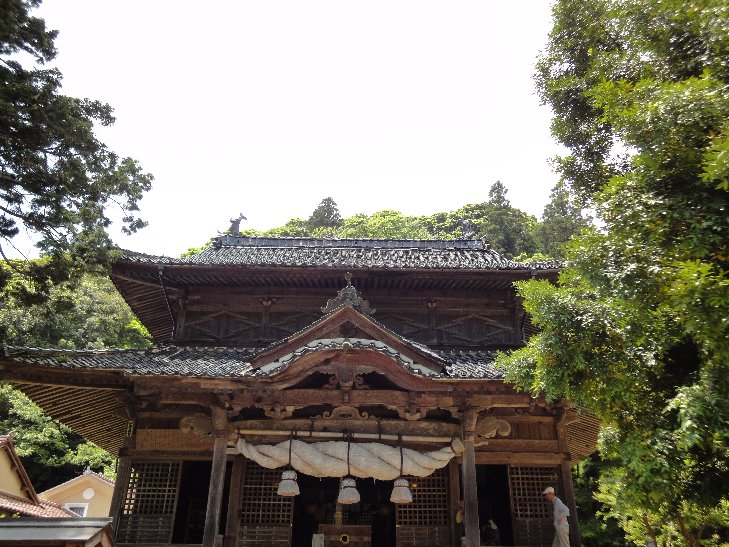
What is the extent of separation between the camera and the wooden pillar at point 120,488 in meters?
10.7

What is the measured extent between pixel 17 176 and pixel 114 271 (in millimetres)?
2992

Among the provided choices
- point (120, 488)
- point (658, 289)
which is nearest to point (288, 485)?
point (120, 488)

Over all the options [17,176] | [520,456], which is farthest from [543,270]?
[17,176]

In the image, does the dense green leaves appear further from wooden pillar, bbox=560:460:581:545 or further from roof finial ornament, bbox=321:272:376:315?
roof finial ornament, bbox=321:272:376:315

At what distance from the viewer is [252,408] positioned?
1130 centimetres

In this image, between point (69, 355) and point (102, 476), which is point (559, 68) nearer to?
point (69, 355)

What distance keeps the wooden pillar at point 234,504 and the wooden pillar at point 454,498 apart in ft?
15.1

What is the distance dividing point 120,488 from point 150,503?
71cm

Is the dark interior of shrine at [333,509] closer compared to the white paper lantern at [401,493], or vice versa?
→ the white paper lantern at [401,493]

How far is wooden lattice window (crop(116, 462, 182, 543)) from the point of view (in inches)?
420

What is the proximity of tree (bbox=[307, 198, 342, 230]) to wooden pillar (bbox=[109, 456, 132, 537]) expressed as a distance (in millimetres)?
42832

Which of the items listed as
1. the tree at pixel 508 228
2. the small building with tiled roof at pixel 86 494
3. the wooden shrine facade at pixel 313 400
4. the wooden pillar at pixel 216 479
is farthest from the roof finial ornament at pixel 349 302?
the tree at pixel 508 228

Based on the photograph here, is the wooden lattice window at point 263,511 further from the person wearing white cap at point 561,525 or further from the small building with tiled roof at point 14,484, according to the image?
the small building with tiled roof at point 14,484

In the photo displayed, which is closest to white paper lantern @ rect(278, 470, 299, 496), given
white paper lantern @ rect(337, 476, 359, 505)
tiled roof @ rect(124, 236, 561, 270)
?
white paper lantern @ rect(337, 476, 359, 505)
